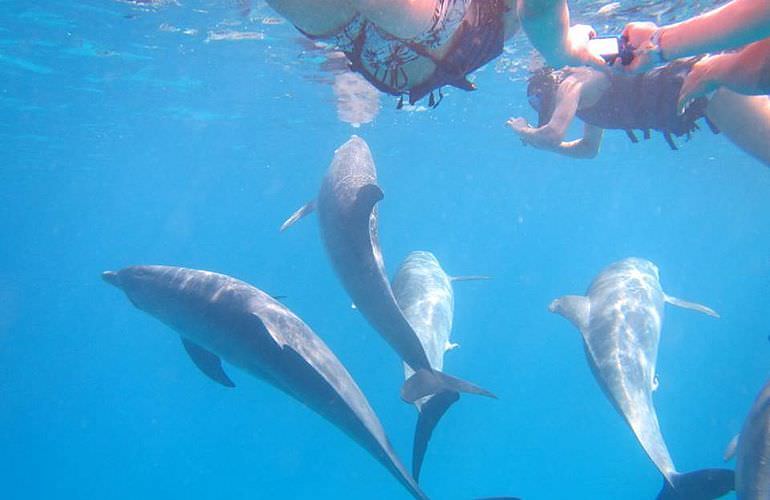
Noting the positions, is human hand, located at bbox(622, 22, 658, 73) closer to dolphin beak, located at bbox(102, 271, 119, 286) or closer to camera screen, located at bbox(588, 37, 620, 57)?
camera screen, located at bbox(588, 37, 620, 57)

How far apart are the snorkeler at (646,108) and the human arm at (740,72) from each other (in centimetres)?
204

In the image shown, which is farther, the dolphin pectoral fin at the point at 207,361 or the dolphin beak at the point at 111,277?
the dolphin beak at the point at 111,277

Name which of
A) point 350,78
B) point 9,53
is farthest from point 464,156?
point 9,53

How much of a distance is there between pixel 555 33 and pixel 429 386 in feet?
14.4

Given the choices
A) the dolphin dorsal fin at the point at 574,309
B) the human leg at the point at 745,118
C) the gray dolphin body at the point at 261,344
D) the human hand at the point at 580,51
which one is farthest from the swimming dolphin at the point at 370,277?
the human leg at the point at 745,118

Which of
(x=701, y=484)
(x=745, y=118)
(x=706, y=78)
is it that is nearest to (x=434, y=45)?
(x=706, y=78)

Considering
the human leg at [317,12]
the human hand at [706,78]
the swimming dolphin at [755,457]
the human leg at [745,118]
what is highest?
the human leg at [317,12]

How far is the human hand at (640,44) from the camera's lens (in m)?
3.86

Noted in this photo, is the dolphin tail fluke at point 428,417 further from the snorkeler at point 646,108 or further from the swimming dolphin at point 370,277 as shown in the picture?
the snorkeler at point 646,108

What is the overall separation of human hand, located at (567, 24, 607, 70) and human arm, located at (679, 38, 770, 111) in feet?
2.51

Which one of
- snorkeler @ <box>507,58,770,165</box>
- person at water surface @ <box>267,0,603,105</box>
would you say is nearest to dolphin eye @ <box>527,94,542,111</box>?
snorkeler @ <box>507,58,770,165</box>

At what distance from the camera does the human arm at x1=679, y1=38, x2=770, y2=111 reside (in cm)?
Result: 352

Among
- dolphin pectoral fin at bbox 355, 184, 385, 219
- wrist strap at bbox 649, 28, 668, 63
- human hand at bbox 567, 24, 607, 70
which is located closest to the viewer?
wrist strap at bbox 649, 28, 668, 63

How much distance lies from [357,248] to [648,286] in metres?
5.93
